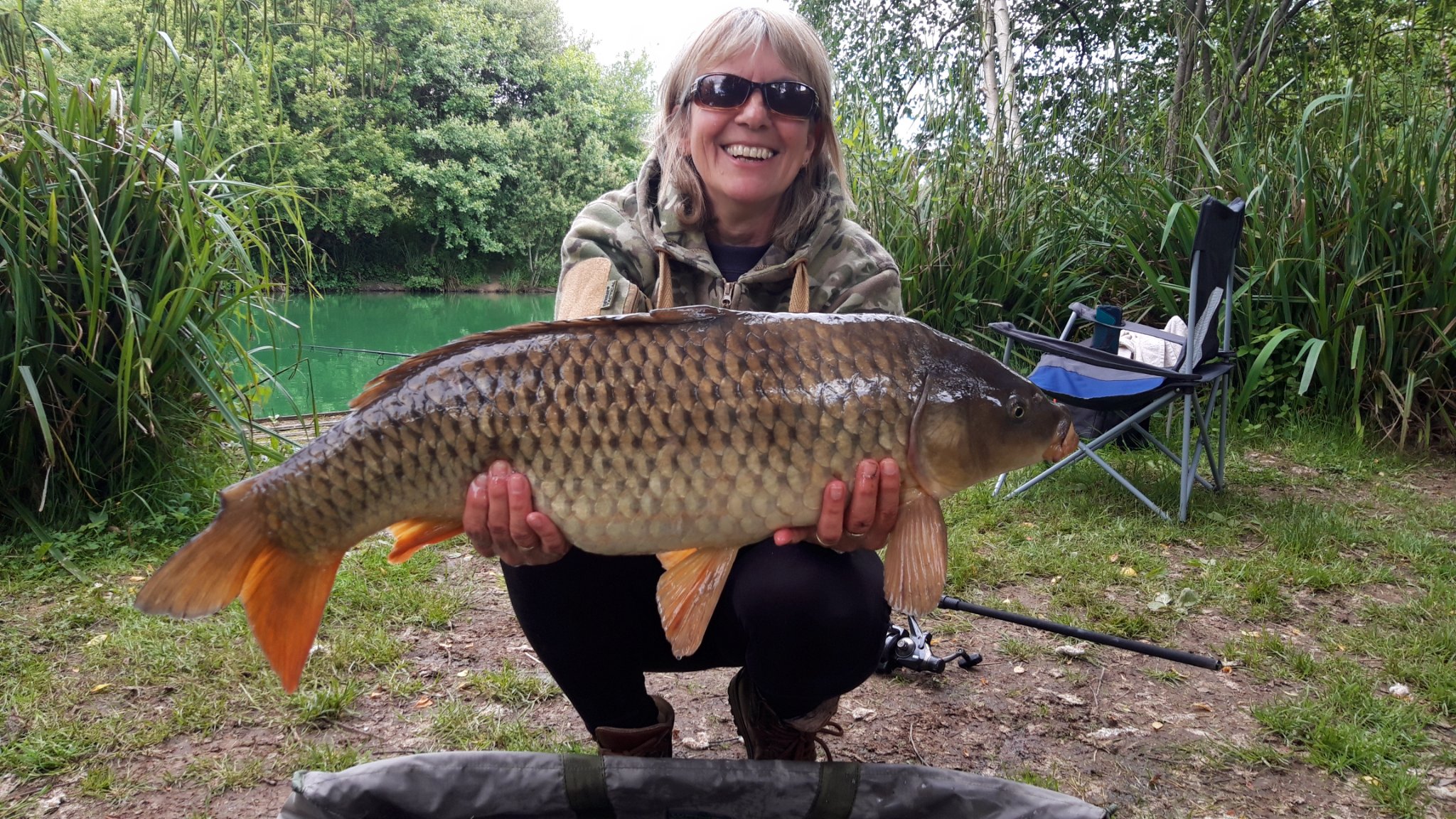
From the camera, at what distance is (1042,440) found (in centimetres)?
118

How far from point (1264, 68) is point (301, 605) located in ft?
18.9

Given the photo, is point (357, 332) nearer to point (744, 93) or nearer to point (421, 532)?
point (744, 93)

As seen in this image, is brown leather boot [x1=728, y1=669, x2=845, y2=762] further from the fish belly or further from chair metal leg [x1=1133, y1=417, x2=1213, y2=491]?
chair metal leg [x1=1133, y1=417, x2=1213, y2=491]

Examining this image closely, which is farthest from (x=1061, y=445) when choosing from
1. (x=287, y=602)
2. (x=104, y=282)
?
(x=104, y=282)

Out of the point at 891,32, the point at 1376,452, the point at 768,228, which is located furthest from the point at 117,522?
the point at 891,32

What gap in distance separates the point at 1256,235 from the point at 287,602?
4.14 meters

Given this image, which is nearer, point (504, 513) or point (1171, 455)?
point (504, 513)

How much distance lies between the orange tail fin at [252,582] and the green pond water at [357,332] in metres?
1.80

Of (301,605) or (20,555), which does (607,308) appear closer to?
(301,605)

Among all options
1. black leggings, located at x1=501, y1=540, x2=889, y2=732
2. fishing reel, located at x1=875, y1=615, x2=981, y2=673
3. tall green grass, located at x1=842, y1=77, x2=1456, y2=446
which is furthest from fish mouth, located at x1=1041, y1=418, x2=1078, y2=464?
tall green grass, located at x1=842, y1=77, x2=1456, y2=446

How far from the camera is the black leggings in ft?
3.96

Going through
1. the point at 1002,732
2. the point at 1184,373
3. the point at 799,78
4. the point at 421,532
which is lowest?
the point at 1002,732

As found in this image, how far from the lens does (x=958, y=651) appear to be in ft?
6.82

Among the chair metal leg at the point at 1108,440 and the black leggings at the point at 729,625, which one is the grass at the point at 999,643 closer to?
the chair metal leg at the point at 1108,440
